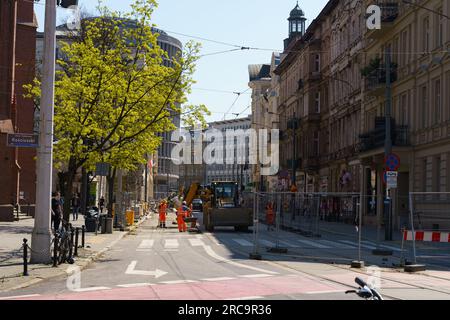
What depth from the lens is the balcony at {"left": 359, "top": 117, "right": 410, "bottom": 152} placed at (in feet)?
130

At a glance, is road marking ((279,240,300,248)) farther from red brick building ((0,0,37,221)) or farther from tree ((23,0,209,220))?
red brick building ((0,0,37,221))

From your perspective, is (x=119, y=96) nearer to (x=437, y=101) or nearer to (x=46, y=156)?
(x=46, y=156)

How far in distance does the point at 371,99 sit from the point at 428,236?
29.4 meters

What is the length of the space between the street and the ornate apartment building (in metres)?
4.85

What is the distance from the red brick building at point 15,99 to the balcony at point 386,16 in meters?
21.7

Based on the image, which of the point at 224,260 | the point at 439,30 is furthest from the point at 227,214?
the point at 224,260

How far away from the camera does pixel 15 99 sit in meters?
45.4

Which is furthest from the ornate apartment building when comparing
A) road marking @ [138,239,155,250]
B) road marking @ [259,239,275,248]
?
road marking @ [138,239,155,250]

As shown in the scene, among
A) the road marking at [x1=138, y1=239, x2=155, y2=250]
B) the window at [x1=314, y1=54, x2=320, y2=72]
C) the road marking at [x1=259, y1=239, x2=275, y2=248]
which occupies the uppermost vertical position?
the window at [x1=314, y1=54, x2=320, y2=72]

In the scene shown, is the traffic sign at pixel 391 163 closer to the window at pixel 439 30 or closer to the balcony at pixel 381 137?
the window at pixel 439 30

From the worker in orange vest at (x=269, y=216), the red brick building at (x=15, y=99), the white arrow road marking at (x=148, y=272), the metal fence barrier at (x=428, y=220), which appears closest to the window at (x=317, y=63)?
the red brick building at (x=15, y=99)

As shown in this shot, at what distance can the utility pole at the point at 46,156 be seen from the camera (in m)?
17.6
